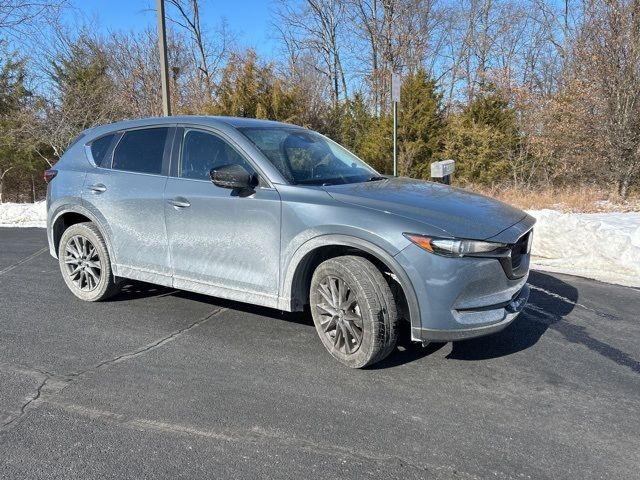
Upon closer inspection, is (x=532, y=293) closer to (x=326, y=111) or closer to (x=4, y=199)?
(x=326, y=111)

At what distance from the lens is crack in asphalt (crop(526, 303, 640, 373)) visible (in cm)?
379

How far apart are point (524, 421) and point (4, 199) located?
2447cm

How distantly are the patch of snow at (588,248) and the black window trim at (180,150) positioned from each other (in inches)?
159

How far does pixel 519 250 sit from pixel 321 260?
1.45 metres

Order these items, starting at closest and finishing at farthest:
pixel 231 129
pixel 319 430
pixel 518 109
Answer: pixel 319 430 → pixel 231 129 → pixel 518 109

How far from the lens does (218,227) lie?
4070 millimetres

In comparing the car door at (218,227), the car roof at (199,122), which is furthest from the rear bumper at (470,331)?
the car roof at (199,122)

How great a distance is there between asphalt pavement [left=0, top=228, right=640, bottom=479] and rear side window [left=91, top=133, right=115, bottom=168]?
148 centimetres

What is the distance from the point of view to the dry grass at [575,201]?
1007 centimetres

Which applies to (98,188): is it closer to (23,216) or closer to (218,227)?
(218,227)

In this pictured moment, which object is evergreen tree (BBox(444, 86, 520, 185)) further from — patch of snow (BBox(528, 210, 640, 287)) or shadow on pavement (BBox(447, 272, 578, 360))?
shadow on pavement (BBox(447, 272, 578, 360))

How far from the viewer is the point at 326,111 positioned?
1908 cm

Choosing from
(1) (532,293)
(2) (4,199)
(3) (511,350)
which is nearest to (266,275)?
(3) (511,350)

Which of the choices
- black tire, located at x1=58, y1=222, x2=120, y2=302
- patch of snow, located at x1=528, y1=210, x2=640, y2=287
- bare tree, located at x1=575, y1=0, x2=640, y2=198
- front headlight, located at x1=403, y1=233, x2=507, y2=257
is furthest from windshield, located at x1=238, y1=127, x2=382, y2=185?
bare tree, located at x1=575, y1=0, x2=640, y2=198
